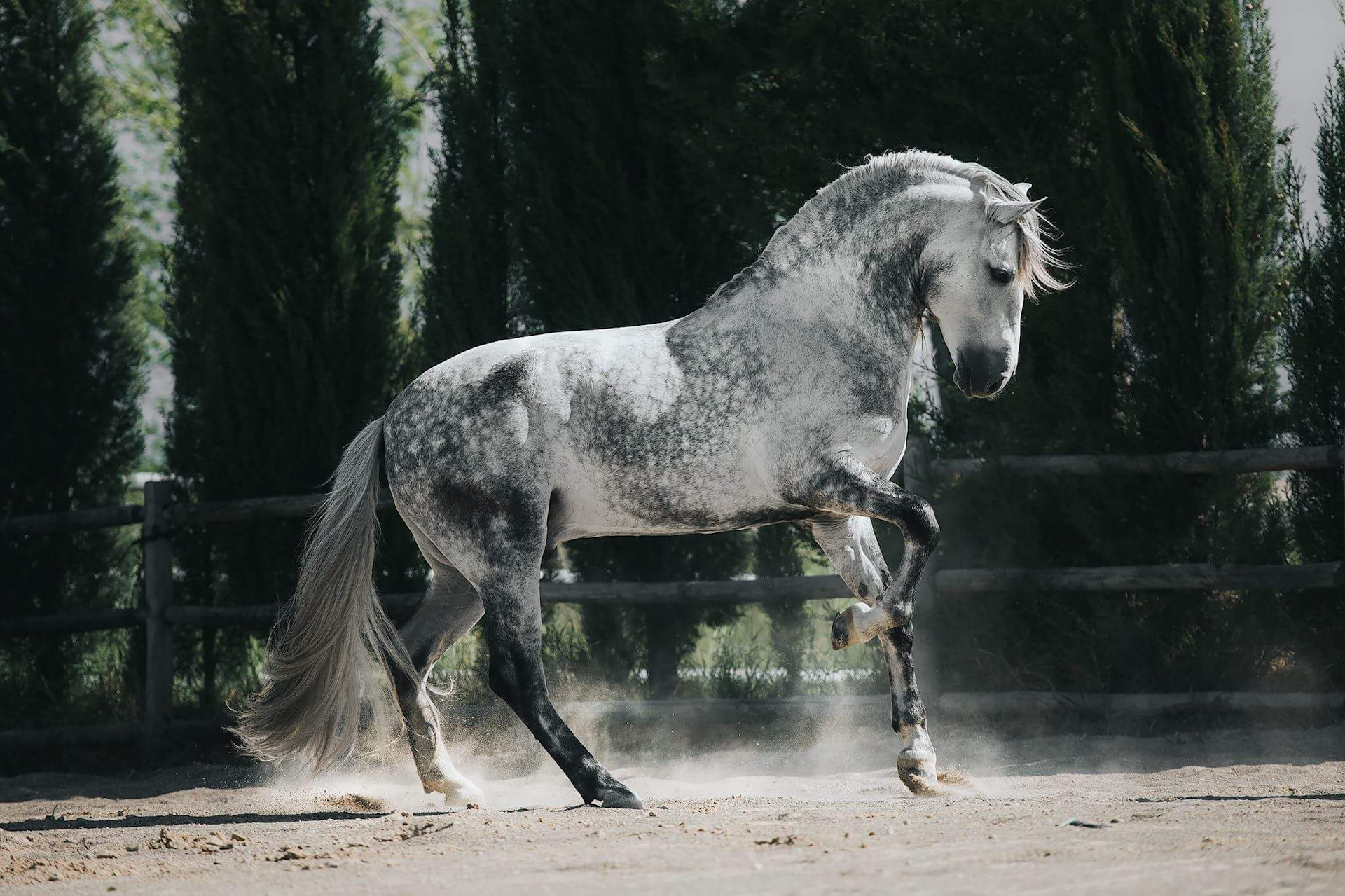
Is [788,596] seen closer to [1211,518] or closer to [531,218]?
[1211,518]

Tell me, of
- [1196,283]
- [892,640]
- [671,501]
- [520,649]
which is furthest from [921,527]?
[1196,283]

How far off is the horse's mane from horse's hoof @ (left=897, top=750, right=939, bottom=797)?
165 centimetres

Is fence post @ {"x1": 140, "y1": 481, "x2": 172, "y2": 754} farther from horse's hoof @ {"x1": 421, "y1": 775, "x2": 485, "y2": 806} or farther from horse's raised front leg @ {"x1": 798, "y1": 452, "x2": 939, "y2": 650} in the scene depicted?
horse's raised front leg @ {"x1": 798, "y1": 452, "x2": 939, "y2": 650}

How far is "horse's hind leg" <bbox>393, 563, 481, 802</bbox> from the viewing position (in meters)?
4.63

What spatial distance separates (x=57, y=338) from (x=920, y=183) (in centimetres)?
574

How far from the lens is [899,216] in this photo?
4531 mm

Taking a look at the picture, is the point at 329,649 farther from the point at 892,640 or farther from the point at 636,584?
the point at 636,584


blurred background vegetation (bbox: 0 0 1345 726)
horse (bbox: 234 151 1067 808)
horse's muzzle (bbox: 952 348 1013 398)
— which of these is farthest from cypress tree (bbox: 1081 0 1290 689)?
horse's muzzle (bbox: 952 348 1013 398)

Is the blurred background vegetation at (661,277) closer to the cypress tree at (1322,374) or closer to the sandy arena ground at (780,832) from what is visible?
the cypress tree at (1322,374)

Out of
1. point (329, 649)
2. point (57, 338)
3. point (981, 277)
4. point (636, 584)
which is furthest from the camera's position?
point (57, 338)

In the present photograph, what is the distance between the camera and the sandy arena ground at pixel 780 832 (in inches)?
111

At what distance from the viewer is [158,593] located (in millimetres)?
7324

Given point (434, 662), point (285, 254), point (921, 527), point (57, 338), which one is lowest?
point (434, 662)

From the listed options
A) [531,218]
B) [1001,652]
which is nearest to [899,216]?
[1001,652]
